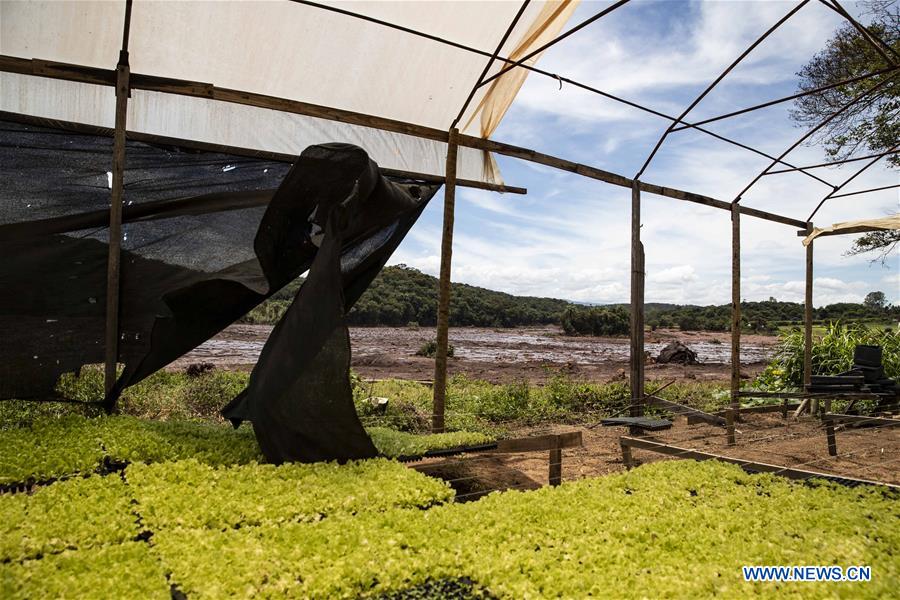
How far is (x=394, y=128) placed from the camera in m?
5.63

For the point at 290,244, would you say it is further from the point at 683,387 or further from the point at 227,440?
the point at 683,387

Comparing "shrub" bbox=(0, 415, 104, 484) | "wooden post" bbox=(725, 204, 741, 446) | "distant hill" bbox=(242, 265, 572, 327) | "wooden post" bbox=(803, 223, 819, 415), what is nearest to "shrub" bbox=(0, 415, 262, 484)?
"shrub" bbox=(0, 415, 104, 484)

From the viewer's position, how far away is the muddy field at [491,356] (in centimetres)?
1483

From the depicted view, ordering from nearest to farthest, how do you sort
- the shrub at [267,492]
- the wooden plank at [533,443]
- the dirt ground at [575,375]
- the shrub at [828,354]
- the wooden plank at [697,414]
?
the shrub at [267,492]
the wooden plank at [533,443]
the dirt ground at [575,375]
the wooden plank at [697,414]
the shrub at [828,354]

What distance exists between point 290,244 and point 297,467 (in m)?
1.88

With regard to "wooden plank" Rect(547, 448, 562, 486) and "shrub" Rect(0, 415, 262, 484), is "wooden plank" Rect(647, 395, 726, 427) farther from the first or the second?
"shrub" Rect(0, 415, 262, 484)

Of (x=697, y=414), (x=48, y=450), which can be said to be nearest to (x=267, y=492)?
(x=48, y=450)

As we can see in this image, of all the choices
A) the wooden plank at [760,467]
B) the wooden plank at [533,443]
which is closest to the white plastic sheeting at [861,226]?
the wooden plank at [760,467]

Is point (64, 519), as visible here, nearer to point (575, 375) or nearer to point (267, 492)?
point (267, 492)

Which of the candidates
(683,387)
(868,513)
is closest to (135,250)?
(868,513)

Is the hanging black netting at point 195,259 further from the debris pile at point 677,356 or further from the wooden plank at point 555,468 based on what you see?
the debris pile at point 677,356

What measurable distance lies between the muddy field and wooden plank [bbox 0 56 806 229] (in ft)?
25.0

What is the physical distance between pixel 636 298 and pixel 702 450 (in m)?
2.07

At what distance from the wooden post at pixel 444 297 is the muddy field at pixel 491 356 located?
7.71 m
